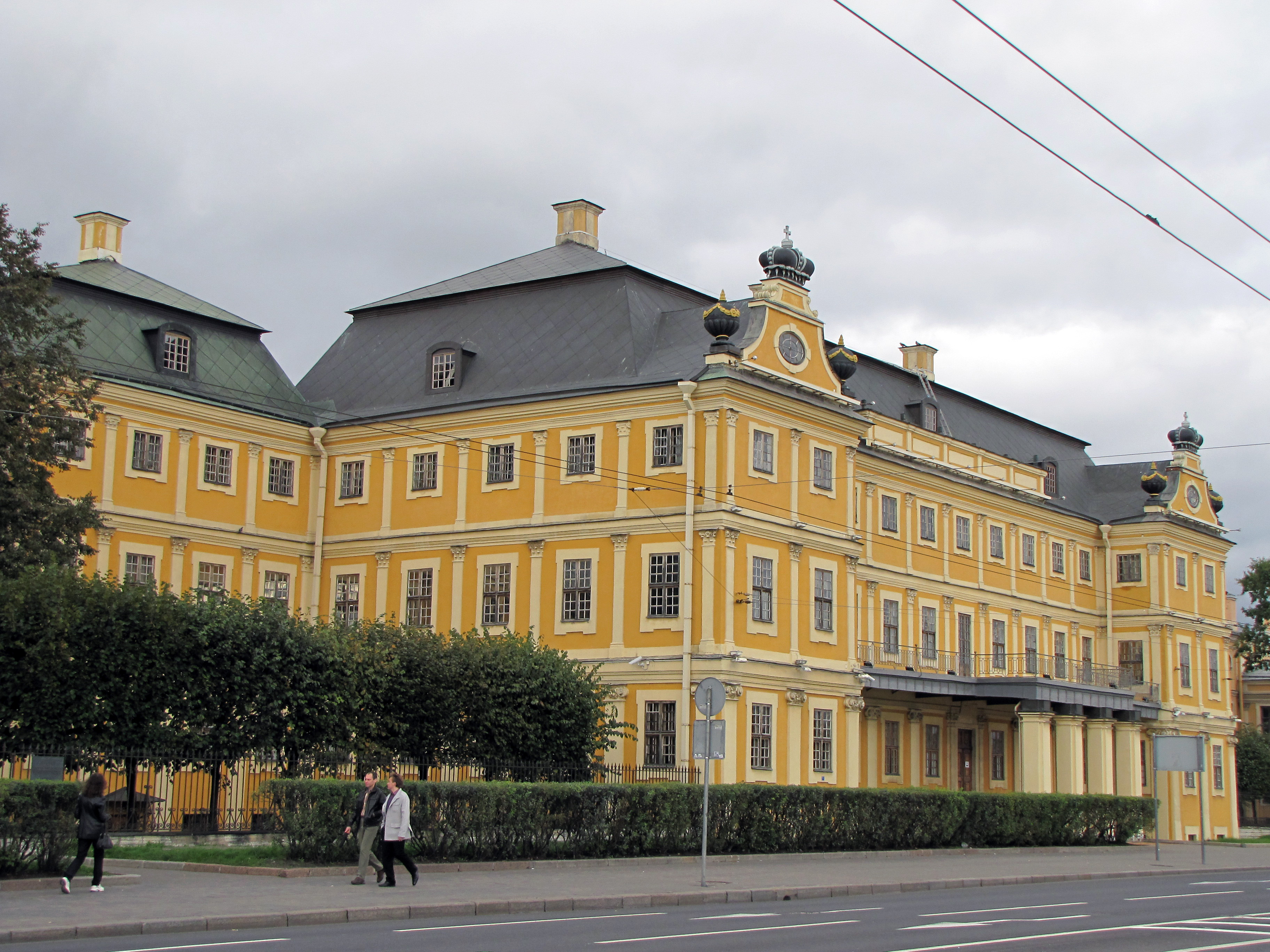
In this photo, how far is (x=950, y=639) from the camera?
57.1 metres

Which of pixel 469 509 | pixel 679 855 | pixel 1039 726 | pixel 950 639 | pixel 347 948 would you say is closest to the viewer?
pixel 347 948

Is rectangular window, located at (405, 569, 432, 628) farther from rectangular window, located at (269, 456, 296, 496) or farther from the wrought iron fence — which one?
the wrought iron fence

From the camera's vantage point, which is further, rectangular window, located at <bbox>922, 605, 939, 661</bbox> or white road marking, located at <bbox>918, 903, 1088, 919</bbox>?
rectangular window, located at <bbox>922, 605, 939, 661</bbox>

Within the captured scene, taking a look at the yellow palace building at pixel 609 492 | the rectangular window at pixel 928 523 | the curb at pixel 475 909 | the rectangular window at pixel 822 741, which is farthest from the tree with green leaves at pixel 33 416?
the rectangular window at pixel 928 523

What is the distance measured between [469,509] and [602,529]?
4.76 meters

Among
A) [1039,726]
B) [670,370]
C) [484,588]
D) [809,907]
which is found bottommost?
[809,907]

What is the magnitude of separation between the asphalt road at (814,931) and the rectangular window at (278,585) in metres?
26.6

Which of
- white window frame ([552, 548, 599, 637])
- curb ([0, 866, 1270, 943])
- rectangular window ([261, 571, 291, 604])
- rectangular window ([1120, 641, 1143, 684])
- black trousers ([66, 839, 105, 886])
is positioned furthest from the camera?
rectangular window ([1120, 641, 1143, 684])

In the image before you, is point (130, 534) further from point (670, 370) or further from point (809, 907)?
point (809, 907)

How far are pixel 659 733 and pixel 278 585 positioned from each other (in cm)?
1338

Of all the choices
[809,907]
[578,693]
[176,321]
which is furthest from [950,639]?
[809,907]

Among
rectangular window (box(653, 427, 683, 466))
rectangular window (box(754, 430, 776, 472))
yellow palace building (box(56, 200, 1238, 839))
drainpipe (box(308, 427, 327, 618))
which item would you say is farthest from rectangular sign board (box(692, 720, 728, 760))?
drainpipe (box(308, 427, 327, 618))

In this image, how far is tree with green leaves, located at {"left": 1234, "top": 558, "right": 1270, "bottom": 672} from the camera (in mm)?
93250

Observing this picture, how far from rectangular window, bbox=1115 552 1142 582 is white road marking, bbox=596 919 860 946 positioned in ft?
163
